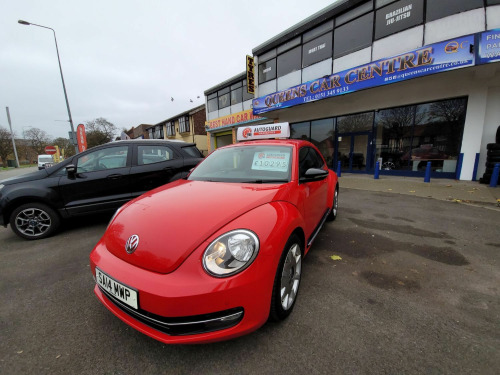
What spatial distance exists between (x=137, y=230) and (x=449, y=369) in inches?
90.8

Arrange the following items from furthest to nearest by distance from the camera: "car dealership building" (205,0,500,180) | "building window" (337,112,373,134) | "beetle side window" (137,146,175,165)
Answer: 1. "building window" (337,112,373,134)
2. "car dealership building" (205,0,500,180)
3. "beetle side window" (137,146,175,165)

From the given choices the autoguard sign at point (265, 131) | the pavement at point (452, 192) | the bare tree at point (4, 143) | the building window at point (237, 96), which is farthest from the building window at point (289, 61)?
the bare tree at point (4, 143)

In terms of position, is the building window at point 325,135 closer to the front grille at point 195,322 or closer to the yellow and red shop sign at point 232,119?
the yellow and red shop sign at point 232,119

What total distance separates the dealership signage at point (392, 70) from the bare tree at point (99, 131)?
4221 cm

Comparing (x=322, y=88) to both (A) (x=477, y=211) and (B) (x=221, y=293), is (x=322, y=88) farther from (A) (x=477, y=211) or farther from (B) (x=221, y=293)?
(B) (x=221, y=293)

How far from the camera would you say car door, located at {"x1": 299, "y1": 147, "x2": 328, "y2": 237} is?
2.40 metres

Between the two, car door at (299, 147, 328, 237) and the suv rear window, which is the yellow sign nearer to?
the suv rear window

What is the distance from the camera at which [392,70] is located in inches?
311

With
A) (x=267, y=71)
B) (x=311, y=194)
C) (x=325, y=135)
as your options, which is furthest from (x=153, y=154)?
(x=267, y=71)

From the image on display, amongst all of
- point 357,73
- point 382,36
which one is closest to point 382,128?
point 357,73

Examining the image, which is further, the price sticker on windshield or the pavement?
the pavement

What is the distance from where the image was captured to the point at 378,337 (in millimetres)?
1622

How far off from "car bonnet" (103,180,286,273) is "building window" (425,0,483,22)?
1034 cm

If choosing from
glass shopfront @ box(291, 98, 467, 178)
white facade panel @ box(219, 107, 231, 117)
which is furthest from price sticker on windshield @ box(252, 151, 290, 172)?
white facade panel @ box(219, 107, 231, 117)
